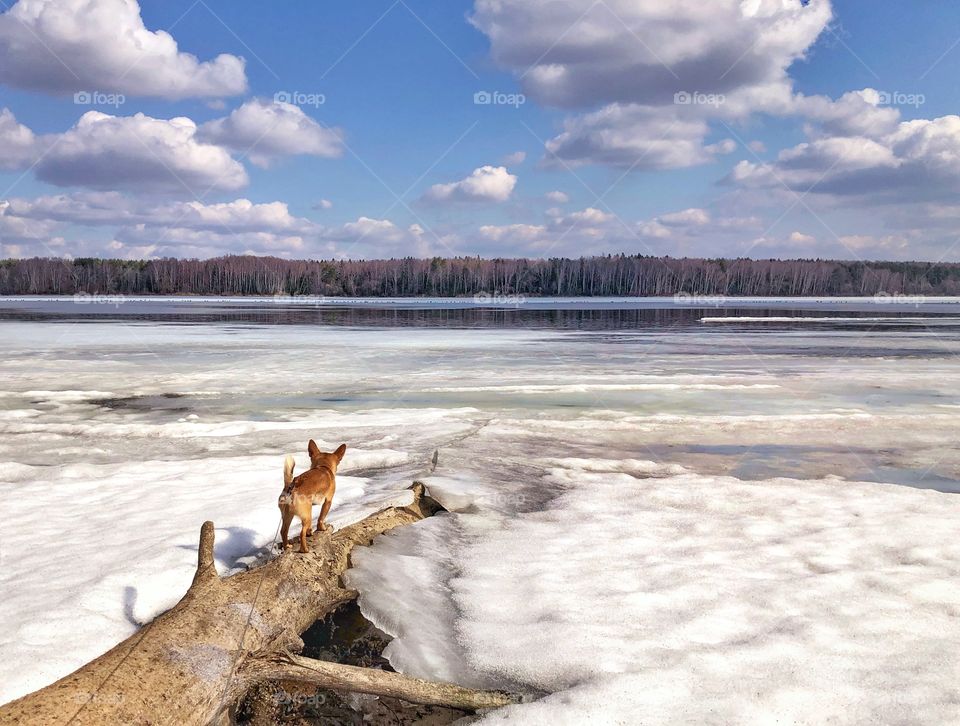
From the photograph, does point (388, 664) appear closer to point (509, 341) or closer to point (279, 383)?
point (279, 383)

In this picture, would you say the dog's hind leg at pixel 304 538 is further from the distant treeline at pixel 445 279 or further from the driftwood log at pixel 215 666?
the distant treeline at pixel 445 279

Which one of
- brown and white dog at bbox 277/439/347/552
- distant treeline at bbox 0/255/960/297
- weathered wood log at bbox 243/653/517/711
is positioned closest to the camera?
weathered wood log at bbox 243/653/517/711

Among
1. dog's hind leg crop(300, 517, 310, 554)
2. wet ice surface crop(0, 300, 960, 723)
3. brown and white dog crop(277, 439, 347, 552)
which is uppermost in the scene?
brown and white dog crop(277, 439, 347, 552)

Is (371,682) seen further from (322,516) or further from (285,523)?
(322,516)

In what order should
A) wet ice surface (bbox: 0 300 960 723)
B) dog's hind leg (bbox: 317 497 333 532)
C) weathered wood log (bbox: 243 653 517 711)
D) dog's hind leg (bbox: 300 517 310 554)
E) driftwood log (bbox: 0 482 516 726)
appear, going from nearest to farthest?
driftwood log (bbox: 0 482 516 726)
weathered wood log (bbox: 243 653 517 711)
wet ice surface (bbox: 0 300 960 723)
dog's hind leg (bbox: 300 517 310 554)
dog's hind leg (bbox: 317 497 333 532)

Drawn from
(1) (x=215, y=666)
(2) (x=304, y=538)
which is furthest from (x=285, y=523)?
(1) (x=215, y=666)

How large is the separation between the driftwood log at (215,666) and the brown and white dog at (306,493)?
0.65 feet

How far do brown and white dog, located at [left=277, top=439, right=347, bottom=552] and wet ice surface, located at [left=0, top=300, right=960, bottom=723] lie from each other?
45 centimetres

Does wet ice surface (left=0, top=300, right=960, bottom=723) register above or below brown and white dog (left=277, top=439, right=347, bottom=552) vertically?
below

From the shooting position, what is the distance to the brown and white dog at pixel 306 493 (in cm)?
405

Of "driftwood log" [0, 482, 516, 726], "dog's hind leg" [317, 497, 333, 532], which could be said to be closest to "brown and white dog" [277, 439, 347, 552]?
"dog's hind leg" [317, 497, 333, 532]

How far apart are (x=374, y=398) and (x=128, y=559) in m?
7.77

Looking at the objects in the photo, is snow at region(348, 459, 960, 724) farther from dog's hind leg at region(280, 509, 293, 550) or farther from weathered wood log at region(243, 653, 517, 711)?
dog's hind leg at region(280, 509, 293, 550)

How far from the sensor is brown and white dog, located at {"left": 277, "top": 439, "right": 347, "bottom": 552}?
4.05 meters
